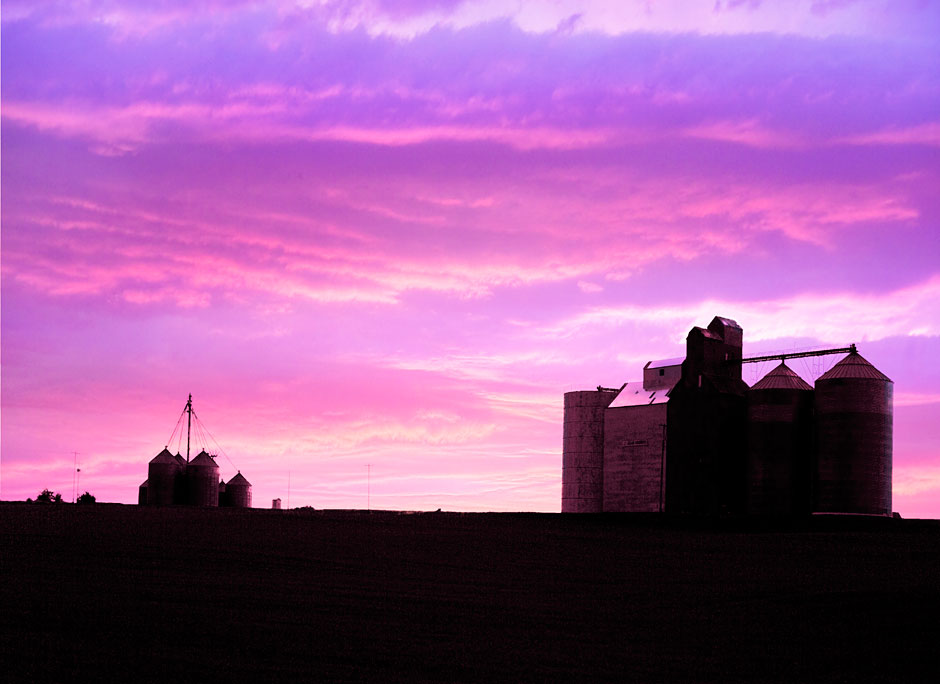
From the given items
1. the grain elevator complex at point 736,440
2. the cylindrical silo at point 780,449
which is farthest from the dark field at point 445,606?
the cylindrical silo at point 780,449

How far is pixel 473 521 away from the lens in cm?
4062

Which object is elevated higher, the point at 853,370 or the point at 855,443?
the point at 853,370

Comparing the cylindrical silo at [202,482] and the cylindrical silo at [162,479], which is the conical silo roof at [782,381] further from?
the cylindrical silo at [162,479]

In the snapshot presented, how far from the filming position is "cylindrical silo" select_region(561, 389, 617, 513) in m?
57.8

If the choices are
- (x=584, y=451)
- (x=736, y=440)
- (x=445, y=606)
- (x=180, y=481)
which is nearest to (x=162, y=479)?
(x=180, y=481)

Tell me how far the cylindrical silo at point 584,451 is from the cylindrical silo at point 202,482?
2040cm

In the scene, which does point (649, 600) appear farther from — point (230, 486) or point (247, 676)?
point (230, 486)

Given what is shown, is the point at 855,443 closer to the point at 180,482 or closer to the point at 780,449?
the point at 780,449

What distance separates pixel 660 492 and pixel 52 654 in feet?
136

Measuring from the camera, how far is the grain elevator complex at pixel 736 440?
47469 mm

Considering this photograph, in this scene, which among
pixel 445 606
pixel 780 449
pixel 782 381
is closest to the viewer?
pixel 445 606

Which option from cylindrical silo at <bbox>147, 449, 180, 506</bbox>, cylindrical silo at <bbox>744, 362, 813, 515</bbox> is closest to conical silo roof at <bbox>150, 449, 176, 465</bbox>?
Result: cylindrical silo at <bbox>147, 449, 180, 506</bbox>

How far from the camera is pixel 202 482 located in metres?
62.3

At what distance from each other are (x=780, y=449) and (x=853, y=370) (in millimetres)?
4854
